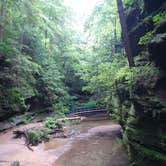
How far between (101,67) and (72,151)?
7487mm

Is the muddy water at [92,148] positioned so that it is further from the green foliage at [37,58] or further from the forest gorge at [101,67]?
the green foliage at [37,58]

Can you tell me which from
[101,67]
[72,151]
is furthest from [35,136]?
[101,67]

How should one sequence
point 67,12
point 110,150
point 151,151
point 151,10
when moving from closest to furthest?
point 151,151 < point 151,10 < point 110,150 < point 67,12

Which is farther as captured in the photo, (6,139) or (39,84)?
(39,84)

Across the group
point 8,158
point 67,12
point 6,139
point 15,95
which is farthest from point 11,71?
point 67,12

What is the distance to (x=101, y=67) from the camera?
1816 centimetres

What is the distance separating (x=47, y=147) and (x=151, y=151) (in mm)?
8002

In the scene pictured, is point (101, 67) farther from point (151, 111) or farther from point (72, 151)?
point (151, 111)

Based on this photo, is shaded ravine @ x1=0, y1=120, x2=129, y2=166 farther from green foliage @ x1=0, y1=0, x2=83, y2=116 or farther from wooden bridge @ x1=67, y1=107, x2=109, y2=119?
wooden bridge @ x1=67, y1=107, x2=109, y2=119

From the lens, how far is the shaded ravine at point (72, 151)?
35.9 feet

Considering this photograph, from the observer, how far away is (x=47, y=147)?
14.1 m

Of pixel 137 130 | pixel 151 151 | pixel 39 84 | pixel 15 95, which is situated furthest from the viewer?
pixel 39 84

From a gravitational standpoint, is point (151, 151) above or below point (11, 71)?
below

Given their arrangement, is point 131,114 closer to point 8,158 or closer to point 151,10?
point 151,10
